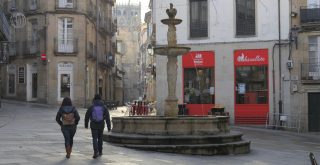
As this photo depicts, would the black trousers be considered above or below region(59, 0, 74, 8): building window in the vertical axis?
below

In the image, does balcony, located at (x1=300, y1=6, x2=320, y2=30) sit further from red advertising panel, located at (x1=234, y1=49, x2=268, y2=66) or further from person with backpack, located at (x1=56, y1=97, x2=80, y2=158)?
person with backpack, located at (x1=56, y1=97, x2=80, y2=158)

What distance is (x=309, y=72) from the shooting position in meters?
29.9

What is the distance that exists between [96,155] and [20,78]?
30.9m

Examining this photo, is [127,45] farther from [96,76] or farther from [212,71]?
[212,71]

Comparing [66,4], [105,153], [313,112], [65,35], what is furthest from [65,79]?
[105,153]

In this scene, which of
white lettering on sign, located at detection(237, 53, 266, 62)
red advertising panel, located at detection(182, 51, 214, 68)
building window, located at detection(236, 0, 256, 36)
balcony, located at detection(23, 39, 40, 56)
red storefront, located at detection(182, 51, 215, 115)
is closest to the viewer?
white lettering on sign, located at detection(237, 53, 266, 62)

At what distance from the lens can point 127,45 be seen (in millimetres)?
107250

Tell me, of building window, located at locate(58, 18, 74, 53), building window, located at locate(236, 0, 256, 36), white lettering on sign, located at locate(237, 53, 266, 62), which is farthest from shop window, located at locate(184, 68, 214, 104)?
building window, located at locate(58, 18, 74, 53)

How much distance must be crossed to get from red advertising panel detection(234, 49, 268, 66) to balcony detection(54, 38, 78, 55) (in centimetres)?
1454

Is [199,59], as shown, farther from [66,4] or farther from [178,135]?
[178,135]

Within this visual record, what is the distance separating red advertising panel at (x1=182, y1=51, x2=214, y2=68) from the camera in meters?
31.5

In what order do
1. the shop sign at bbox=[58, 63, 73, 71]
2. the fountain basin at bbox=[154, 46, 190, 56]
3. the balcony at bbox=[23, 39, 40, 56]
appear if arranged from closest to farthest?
the fountain basin at bbox=[154, 46, 190, 56], the shop sign at bbox=[58, 63, 73, 71], the balcony at bbox=[23, 39, 40, 56]

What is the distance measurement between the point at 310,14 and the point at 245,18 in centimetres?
354

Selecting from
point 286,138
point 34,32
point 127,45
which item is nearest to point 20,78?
point 34,32
